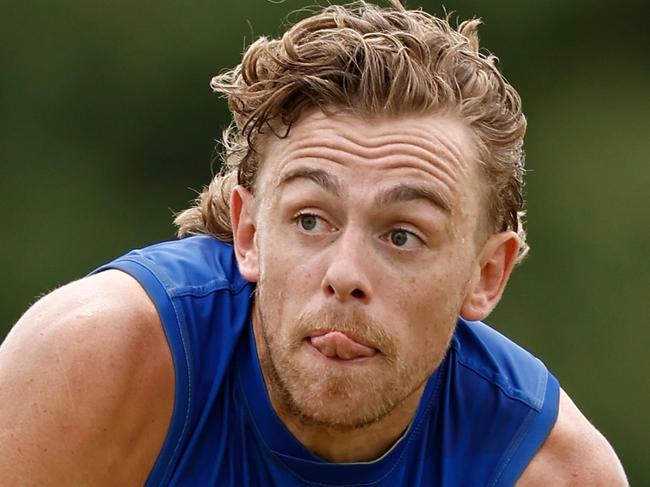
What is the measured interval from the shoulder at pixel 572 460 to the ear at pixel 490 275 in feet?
1.41

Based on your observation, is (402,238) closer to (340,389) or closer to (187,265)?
(340,389)

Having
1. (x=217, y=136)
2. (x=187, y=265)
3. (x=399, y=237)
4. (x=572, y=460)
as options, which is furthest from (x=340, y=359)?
(x=217, y=136)

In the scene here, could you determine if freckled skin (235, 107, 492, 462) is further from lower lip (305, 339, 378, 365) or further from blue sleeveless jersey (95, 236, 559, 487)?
blue sleeveless jersey (95, 236, 559, 487)

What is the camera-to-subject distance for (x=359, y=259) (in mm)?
4328

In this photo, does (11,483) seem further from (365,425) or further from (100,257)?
(100,257)

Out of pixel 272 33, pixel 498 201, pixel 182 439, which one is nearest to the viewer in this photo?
pixel 182 439

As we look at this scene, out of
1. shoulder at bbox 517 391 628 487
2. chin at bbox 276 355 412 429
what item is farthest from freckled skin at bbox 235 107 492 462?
shoulder at bbox 517 391 628 487

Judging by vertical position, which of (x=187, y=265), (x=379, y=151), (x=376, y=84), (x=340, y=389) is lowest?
(x=340, y=389)

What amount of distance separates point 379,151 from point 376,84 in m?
0.20

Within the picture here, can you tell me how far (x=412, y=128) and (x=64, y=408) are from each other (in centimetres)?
127

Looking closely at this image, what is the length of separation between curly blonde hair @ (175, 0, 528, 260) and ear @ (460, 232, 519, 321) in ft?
0.19

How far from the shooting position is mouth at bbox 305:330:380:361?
14.1ft

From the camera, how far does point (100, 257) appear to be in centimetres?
1186

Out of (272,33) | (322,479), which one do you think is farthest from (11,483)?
(272,33)
